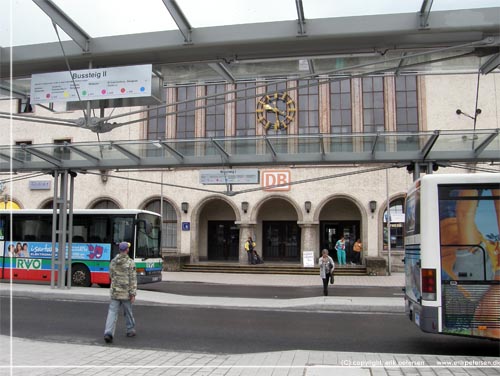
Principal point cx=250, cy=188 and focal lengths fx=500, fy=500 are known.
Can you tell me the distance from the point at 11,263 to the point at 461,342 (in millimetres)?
16678

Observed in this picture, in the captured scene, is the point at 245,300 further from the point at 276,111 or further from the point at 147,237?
the point at 276,111

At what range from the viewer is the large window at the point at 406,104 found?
2900 centimetres

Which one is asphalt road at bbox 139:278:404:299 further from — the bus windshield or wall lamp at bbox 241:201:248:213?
wall lamp at bbox 241:201:248:213

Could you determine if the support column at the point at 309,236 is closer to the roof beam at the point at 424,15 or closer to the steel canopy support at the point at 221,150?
the steel canopy support at the point at 221,150

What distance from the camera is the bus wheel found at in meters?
18.6

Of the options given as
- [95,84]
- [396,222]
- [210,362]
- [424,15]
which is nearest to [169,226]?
[396,222]

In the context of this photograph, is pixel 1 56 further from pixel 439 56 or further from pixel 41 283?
pixel 41 283

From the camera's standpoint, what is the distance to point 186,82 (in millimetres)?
10703

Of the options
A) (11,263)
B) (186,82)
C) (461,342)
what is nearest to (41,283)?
(11,263)

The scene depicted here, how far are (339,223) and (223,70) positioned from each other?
75.2 feet

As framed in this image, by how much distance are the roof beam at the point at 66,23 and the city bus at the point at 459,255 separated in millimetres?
6325

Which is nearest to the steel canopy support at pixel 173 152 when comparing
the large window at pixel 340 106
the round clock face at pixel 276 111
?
the round clock face at pixel 276 111

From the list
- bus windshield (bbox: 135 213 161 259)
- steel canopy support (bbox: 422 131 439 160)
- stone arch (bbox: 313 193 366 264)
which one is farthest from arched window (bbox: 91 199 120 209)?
steel canopy support (bbox: 422 131 439 160)

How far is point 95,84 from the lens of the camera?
354 inches
